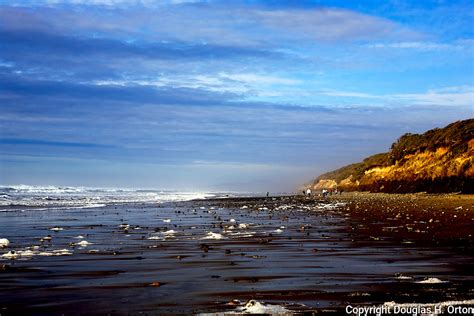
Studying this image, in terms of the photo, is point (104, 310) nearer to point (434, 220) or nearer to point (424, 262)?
point (424, 262)

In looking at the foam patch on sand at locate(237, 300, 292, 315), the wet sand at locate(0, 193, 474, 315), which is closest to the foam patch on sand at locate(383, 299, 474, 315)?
the wet sand at locate(0, 193, 474, 315)

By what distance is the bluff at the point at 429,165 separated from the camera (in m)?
51.8

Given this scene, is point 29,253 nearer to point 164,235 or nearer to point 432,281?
point 164,235

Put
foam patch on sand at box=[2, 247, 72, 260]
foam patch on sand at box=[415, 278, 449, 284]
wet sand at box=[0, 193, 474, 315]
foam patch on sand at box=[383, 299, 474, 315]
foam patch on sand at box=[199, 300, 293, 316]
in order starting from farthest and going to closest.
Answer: foam patch on sand at box=[2, 247, 72, 260] < foam patch on sand at box=[415, 278, 449, 284] < wet sand at box=[0, 193, 474, 315] < foam patch on sand at box=[199, 300, 293, 316] < foam patch on sand at box=[383, 299, 474, 315]

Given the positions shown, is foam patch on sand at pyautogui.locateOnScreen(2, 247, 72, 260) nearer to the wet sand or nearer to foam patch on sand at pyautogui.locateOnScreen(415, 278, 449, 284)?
the wet sand

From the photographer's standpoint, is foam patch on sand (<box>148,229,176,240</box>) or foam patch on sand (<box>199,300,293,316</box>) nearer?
foam patch on sand (<box>199,300,293,316</box>)

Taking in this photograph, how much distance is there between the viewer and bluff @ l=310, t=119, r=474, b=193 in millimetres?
51750

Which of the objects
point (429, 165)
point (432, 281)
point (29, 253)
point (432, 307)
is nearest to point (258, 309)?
point (432, 307)

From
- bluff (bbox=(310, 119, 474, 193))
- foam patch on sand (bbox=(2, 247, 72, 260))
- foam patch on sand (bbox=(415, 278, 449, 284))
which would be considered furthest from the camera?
bluff (bbox=(310, 119, 474, 193))

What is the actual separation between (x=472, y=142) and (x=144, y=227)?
140ft

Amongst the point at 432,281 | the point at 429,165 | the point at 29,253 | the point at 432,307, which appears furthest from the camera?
the point at 429,165

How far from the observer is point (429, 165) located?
195 feet

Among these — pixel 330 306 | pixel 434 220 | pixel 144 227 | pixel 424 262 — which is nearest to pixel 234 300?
pixel 330 306

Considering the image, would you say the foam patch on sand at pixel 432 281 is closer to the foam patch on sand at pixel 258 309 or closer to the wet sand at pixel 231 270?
the wet sand at pixel 231 270
